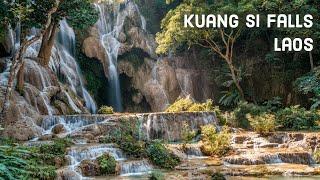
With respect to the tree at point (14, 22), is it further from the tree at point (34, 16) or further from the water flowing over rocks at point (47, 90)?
the water flowing over rocks at point (47, 90)

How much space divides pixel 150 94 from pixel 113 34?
4476 millimetres

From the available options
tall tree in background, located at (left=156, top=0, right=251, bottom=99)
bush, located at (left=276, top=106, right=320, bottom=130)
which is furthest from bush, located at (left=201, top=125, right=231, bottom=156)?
tall tree in background, located at (left=156, top=0, right=251, bottom=99)

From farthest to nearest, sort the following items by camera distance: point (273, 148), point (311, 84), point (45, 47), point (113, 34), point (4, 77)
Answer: point (113, 34)
point (311, 84)
point (45, 47)
point (4, 77)
point (273, 148)

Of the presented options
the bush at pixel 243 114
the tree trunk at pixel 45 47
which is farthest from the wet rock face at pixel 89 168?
the bush at pixel 243 114

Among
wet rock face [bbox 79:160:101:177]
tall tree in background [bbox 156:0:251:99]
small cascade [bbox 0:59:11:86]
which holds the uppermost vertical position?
tall tree in background [bbox 156:0:251:99]

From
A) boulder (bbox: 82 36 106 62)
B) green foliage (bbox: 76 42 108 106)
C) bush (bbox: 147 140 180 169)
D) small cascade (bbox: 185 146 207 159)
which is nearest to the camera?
bush (bbox: 147 140 180 169)

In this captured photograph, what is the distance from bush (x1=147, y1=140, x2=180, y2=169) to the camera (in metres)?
12.4

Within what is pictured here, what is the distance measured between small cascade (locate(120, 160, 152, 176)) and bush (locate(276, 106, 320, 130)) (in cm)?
909

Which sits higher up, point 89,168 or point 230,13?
point 230,13

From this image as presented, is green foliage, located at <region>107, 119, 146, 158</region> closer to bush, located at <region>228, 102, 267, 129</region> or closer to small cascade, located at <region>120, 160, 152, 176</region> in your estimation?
small cascade, located at <region>120, 160, 152, 176</region>

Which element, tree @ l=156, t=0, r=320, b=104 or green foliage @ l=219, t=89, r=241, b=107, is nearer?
tree @ l=156, t=0, r=320, b=104

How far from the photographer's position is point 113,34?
1083 inches

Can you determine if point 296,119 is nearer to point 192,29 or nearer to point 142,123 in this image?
point 142,123

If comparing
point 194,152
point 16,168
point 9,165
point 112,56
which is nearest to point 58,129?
point 194,152
